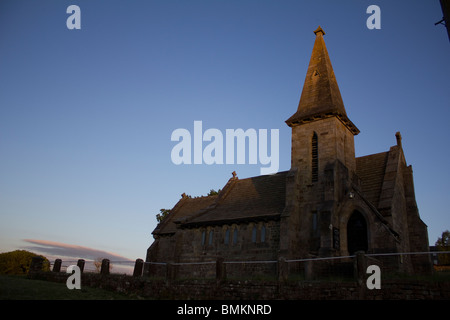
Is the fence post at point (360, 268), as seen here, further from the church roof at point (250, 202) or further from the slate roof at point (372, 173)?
the church roof at point (250, 202)

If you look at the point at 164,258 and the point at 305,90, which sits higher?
the point at 305,90

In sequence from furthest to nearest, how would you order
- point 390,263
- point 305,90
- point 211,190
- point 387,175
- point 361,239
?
1. point 211,190
2. point 305,90
3. point 387,175
4. point 361,239
5. point 390,263

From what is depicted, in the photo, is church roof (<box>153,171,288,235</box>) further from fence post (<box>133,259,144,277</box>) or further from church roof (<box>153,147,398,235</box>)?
fence post (<box>133,259,144,277</box>)

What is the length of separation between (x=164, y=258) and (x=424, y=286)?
944 inches

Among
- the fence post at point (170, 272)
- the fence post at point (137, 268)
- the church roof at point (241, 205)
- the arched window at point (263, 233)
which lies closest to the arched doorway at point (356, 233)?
the church roof at point (241, 205)

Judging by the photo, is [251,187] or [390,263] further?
[251,187]

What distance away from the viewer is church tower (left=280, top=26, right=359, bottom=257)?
22781mm

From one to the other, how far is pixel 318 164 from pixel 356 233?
5678 millimetres

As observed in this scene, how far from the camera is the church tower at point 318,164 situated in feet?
74.7

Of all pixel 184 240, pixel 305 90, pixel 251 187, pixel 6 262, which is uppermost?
pixel 305 90

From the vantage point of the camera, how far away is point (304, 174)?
25.7m

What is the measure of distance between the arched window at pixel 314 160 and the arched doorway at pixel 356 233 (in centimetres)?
410
